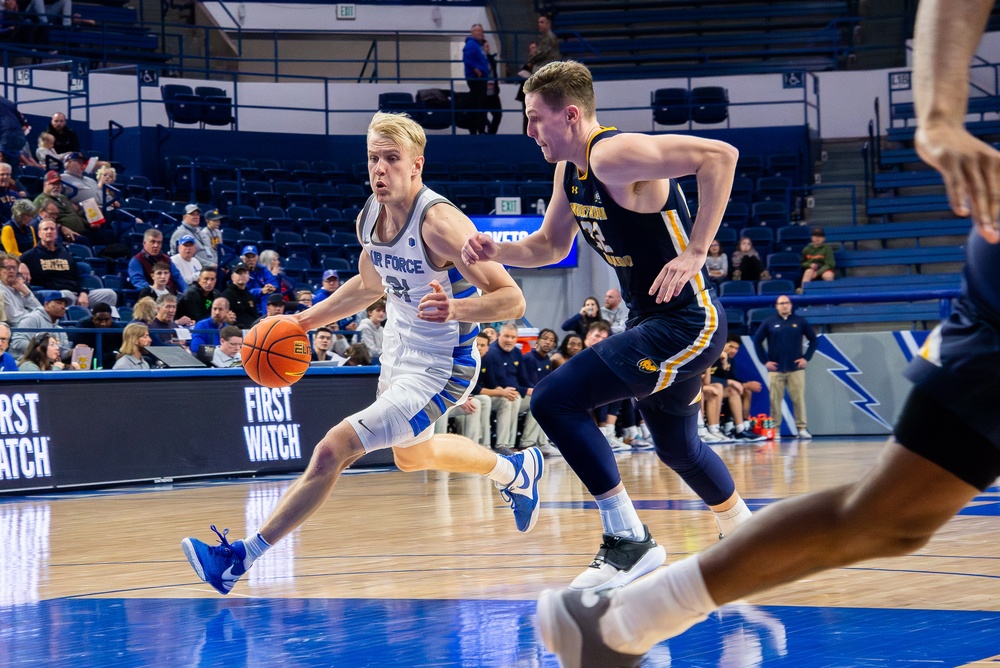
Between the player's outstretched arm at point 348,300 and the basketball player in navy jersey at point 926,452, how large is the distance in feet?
9.61

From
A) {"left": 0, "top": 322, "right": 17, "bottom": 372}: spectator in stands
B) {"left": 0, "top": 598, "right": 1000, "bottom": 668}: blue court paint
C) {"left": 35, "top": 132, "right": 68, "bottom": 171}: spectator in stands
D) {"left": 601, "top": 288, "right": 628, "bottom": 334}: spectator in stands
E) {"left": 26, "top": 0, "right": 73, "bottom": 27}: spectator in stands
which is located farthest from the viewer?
{"left": 26, "top": 0, "right": 73, "bottom": 27}: spectator in stands

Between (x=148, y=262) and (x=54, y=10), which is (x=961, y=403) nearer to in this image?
(x=148, y=262)

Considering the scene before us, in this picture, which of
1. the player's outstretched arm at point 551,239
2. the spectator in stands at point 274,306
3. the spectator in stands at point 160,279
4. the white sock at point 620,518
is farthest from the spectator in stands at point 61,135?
the white sock at point 620,518

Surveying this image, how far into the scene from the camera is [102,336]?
11.9 metres

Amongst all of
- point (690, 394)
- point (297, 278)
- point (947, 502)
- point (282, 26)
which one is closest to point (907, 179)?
point (297, 278)

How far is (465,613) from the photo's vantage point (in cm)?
420

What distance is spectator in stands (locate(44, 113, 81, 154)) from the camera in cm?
1636

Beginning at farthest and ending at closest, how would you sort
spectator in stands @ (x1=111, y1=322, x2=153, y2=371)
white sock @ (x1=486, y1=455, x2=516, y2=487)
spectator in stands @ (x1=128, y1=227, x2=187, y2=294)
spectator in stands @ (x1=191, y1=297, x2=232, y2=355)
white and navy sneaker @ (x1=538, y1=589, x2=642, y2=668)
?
spectator in stands @ (x1=128, y1=227, x2=187, y2=294), spectator in stands @ (x1=191, y1=297, x2=232, y2=355), spectator in stands @ (x1=111, y1=322, x2=153, y2=371), white sock @ (x1=486, y1=455, x2=516, y2=487), white and navy sneaker @ (x1=538, y1=589, x2=642, y2=668)

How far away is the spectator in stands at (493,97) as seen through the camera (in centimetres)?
2267

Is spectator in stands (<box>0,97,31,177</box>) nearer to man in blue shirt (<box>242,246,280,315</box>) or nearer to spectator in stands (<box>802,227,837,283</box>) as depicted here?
man in blue shirt (<box>242,246,280,315</box>)

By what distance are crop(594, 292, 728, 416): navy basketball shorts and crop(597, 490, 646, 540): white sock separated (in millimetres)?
404

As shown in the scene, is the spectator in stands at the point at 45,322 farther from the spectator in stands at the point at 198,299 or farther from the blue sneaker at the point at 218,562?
the blue sneaker at the point at 218,562

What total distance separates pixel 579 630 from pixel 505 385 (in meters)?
11.3

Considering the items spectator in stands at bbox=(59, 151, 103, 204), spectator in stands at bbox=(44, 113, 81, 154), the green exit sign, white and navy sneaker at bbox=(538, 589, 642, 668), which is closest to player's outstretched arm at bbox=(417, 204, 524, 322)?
white and navy sneaker at bbox=(538, 589, 642, 668)
